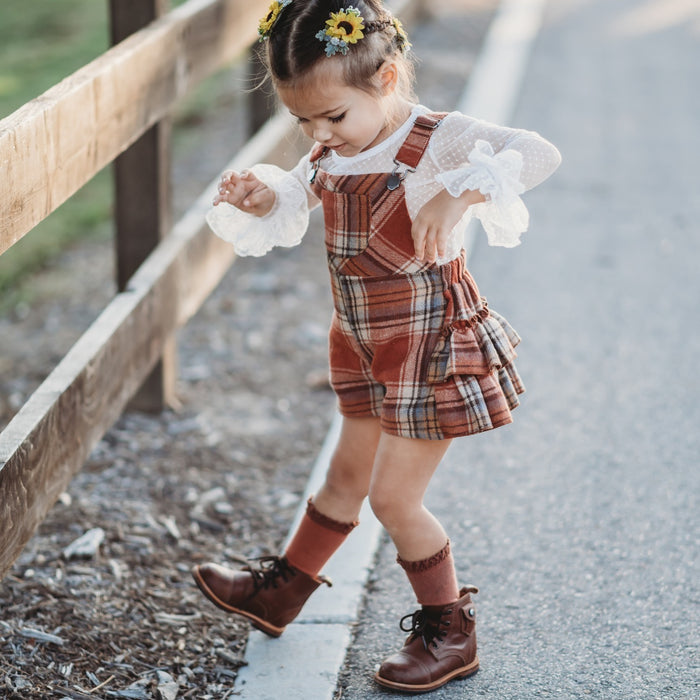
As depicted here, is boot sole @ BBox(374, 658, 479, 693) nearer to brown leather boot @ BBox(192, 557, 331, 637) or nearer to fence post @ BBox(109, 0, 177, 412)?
brown leather boot @ BBox(192, 557, 331, 637)

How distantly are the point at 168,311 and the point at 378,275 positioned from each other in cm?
131

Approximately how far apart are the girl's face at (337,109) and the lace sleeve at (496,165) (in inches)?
5.6

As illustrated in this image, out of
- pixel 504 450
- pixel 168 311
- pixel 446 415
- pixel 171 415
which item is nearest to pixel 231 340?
pixel 171 415

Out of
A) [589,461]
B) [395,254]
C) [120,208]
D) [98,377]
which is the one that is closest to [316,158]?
[395,254]

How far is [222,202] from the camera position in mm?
2553

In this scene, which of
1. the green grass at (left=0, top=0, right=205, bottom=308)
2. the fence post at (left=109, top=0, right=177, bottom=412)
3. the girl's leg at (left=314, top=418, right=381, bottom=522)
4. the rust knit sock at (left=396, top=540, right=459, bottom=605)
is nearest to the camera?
the rust knit sock at (left=396, top=540, right=459, bottom=605)

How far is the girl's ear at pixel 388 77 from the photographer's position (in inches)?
87.4

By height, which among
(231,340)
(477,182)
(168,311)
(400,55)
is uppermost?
(400,55)

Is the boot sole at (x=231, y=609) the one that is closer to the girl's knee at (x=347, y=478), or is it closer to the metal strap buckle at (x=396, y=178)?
the girl's knee at (x=347, y=478)

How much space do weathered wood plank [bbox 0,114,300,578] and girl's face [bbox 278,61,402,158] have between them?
2.89 ft

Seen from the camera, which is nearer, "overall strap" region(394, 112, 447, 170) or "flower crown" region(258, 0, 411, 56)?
"flower crown" region(258, 0, 411, 56)

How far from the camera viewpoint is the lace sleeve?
2.14 meters

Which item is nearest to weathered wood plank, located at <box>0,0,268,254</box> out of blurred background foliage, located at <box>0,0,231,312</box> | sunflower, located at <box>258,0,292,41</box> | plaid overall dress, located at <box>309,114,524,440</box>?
sunflower, located at <box>258,0,292,41</box>

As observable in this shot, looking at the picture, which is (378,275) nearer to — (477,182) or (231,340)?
(477,182)
